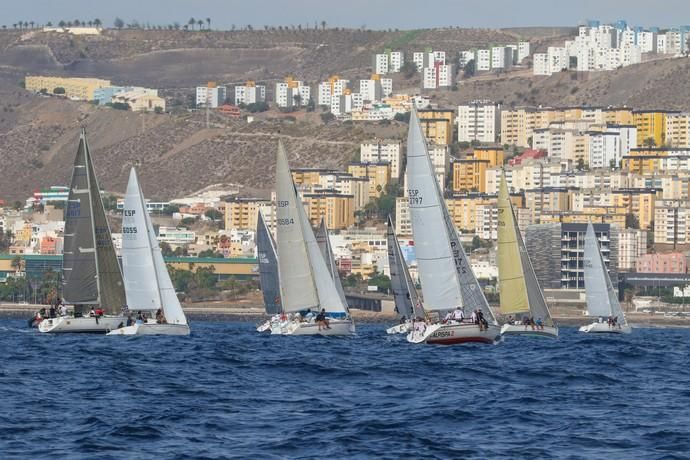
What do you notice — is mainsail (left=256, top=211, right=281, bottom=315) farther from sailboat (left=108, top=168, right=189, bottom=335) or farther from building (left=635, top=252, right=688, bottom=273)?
building (left=635, top=252, right=688, bottom=273)

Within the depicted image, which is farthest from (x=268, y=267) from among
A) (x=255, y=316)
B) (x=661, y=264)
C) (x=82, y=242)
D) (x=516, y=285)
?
(x=661, y=264)

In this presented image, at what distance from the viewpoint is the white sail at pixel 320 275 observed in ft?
198

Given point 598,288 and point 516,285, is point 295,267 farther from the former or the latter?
point 598,288

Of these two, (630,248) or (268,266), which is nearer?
(268,266)

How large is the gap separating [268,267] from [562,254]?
79.0 metres

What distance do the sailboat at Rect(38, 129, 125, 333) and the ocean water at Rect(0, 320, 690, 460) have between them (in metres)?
8.42

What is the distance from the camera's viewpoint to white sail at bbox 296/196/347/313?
2373 inches

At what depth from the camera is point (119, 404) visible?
3216 centimetres

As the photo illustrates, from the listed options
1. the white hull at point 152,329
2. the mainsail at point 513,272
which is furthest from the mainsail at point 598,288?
the white hull at point 152,329

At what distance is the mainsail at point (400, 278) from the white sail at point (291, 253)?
12.1 m

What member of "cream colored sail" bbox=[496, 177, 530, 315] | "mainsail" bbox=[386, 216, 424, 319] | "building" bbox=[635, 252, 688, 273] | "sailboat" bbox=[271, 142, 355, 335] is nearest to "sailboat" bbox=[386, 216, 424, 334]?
"mainsail" bbox=[386, 216, 424, 319]

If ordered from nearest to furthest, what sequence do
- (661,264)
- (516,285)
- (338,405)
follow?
(338,405), (516,285), (661,264)

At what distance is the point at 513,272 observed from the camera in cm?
6381

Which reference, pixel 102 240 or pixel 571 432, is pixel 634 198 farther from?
pixel 571 432
